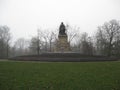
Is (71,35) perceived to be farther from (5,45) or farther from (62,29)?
(5,45)

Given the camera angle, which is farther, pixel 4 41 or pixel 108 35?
pixel 4 41

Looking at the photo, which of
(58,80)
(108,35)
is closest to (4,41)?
(108,35)

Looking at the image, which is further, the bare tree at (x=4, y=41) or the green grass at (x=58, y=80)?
the bare tree at (x=4, y=41)

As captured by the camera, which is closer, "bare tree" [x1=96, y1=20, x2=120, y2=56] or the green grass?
the green grass

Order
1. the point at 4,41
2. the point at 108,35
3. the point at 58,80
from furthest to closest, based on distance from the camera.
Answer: the point at 4,41 < the point at 108,35 < the point at 58,80

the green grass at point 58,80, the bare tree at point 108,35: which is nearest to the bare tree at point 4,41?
the bare tree at point 108,35

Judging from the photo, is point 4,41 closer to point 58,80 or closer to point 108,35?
point 108,35

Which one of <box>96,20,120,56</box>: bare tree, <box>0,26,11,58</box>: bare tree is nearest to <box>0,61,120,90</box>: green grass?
<box>96,20,120,56</box>: bare tree

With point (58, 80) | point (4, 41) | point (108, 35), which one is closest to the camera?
point (58, 80)

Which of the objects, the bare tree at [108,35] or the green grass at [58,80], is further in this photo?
the bare tree at [108,35]

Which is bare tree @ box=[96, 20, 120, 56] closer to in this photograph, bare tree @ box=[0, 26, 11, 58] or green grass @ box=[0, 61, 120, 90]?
bare tree @ box=[0, 26, 11, 58]

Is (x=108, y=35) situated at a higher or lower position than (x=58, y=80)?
higher

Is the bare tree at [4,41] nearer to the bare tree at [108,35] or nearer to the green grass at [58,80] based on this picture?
the bare tree at [108,35]

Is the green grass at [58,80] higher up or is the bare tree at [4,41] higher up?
the bare tree at [4,41]
